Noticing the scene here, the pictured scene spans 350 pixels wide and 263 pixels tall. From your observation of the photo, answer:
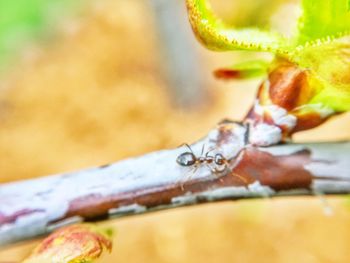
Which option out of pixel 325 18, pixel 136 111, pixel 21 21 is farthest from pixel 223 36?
pixel 21 21

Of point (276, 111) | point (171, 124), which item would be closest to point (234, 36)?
point (276, 111)

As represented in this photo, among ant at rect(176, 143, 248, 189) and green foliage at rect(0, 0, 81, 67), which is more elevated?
green foliage at rect(0, 0, 81, 67)

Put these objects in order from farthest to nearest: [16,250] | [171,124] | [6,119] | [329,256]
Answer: [6,119], [171,124], [16,250], [329,256]

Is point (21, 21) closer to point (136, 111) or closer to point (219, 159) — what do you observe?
point (136, 111)

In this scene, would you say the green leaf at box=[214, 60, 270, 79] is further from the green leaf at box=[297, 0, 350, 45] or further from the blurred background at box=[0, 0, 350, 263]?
the blurred background at box=[0, 0, 350, 263]

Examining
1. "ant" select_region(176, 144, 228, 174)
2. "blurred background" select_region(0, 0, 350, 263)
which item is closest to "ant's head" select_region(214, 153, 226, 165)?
"ant" select_region(176, 144, 228, 174)

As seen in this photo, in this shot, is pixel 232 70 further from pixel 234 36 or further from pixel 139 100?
pixel 139 100
